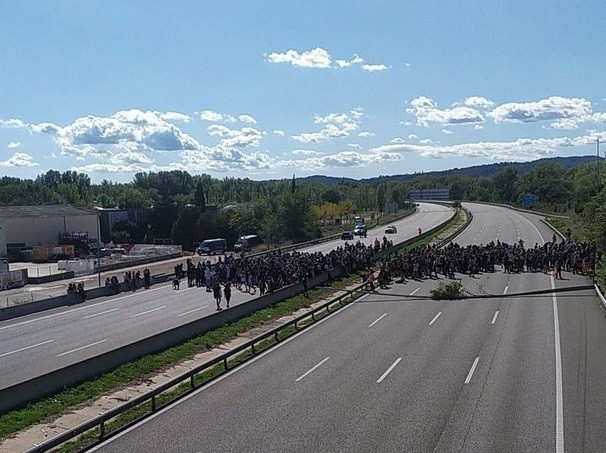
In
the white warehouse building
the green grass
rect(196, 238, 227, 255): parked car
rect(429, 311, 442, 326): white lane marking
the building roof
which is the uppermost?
the building roof

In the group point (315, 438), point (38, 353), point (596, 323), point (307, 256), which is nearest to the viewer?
point (315, 438)

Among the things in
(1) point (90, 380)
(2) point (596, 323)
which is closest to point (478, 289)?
(2) point (596, 323)

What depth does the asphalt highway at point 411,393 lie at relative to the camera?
48.4 feet

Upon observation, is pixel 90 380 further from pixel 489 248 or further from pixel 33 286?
pixel 489 248

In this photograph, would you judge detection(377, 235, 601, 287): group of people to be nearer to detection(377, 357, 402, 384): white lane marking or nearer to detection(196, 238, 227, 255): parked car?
detection(377, 357, 402, 384): white lane marking

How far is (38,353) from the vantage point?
1005 inches

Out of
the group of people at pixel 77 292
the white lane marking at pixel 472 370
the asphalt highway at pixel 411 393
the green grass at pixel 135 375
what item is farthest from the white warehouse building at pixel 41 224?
the white lane marking at pixel 472 370

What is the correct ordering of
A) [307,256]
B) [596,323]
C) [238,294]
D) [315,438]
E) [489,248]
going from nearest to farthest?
[315,438]
[596,323]
[238,294]
[307,256]
[489,248]

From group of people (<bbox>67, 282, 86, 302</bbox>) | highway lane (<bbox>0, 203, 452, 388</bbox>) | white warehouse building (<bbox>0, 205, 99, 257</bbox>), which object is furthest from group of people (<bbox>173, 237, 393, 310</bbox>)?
white warehouse building (<bbox>0, 205, 99, 257</bbox>)

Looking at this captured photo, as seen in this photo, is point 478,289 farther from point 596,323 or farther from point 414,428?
point 414,428

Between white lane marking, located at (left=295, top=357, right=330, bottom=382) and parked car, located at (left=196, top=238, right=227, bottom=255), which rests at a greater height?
white lane marking, located at (left=295, top=357, right=330, bottom=382)

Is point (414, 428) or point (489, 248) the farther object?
point (489, 248)

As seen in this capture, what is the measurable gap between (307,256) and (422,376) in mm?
26010

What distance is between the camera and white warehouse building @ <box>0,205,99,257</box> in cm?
7894
